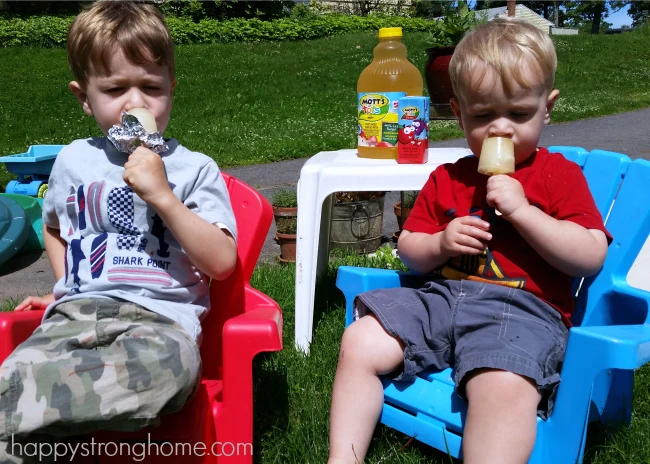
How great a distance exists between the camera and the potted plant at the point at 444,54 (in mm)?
3631

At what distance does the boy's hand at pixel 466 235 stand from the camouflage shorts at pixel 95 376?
32.3 inches

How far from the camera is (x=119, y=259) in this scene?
1.78 meters

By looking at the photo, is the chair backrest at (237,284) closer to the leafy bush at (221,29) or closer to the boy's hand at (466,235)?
the boy's hand at (466,235)

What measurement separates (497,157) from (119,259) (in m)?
1.15

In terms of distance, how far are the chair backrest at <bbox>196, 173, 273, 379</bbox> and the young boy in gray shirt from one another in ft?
0.51

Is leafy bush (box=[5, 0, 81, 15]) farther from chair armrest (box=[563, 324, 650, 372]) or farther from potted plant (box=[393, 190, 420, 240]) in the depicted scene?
chair armrest (box=[563, 324, 650, 372])

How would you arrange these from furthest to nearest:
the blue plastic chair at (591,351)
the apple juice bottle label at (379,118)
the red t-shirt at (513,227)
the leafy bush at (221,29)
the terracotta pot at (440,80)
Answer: the leafy bush at (221,29)
the terracotta pot at (440,80)
the apple juice bottle label at (379,118)
the red t-shirt at (513,227)
the blue plastic chair at (591,351)

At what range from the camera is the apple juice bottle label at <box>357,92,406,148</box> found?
262 centimetres

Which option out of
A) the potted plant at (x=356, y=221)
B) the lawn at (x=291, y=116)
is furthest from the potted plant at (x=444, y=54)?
the potted plant at (x=356, y=221)

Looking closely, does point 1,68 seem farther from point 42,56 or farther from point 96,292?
point 96,292

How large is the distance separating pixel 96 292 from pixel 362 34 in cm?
1806

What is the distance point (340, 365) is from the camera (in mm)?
1853

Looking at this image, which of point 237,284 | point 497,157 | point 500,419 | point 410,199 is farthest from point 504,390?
point 410,199

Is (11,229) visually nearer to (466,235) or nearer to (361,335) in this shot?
(361,335)
